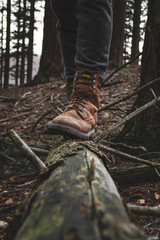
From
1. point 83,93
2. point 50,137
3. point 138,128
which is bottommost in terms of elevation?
point 50,137

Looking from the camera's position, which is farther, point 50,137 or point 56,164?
point 50,137

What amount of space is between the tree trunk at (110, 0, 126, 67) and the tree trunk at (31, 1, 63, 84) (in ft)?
6.60

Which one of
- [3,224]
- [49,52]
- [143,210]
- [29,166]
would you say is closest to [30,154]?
[3,224]

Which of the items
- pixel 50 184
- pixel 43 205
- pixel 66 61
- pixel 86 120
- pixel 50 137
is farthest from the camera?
pixel 50 137

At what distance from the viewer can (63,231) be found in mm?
433

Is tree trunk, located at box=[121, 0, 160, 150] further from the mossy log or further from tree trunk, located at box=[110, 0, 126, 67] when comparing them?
tree trunk, located at box=[110, 0, 126, 67]

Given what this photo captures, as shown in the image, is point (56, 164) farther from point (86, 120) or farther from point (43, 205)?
point (86, 120)

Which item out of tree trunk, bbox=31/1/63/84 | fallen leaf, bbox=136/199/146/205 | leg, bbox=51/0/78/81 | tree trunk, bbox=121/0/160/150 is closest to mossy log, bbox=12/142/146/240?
fallen leaf, bbox=136/199/146/205

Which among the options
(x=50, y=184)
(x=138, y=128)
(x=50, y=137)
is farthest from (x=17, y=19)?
(x=50, y=184)

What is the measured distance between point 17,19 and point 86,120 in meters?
20.4

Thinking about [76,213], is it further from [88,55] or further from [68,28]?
[68,28]

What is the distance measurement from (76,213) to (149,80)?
2.06m

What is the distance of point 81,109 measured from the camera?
1463 mm

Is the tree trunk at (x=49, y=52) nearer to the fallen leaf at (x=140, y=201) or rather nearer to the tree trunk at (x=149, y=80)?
the tree trunk at (x=149, y=80)
